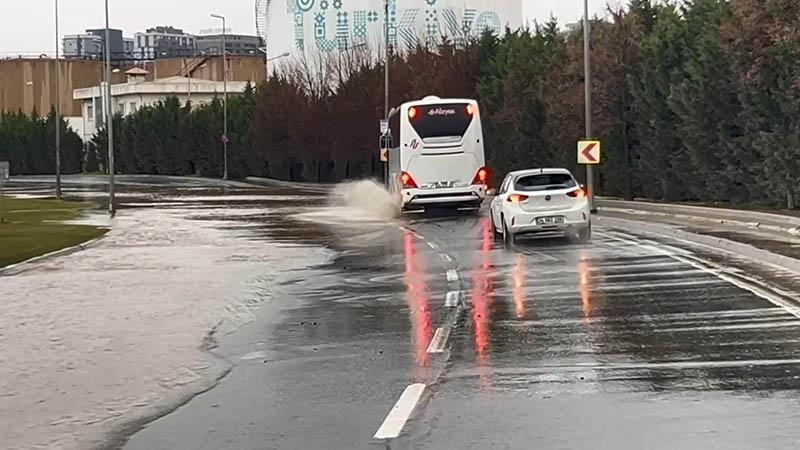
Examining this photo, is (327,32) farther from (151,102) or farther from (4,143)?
(4,143)

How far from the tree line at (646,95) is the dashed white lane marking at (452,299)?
538 inches

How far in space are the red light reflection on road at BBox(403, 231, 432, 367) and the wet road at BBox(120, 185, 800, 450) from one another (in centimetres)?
4

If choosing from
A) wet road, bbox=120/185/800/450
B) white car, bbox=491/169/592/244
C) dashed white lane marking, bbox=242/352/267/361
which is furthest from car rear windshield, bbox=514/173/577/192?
dashed white lane marking, bbox=242/352/267/361

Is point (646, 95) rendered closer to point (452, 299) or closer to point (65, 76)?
point (452, 299)

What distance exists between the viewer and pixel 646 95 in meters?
38.4

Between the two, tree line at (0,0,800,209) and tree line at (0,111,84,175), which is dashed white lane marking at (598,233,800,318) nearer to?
tree line at (0,0,800,209)

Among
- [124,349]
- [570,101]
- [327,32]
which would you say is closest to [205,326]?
[124,349]

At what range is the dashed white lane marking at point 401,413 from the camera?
806 centimetres

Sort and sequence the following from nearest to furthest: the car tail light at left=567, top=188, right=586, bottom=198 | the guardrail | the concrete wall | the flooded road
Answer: the flooded road, the car tail light at left=567, top=188, right=586, bottom=198, the guardrail, the concrete wall

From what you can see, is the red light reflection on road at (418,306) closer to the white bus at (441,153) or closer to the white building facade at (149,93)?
the white bus at (441,153)

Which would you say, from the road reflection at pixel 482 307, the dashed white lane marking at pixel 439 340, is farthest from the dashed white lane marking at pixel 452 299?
the dashed white lane marking at pixel 439 340

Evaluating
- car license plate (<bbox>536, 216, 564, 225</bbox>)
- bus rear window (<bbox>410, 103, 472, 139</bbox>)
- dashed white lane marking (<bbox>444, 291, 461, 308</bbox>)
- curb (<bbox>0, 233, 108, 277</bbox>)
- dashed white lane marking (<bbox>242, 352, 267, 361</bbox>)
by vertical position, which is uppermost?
bus rear window (<bbox>410, 103, 472, 139</bbox>)

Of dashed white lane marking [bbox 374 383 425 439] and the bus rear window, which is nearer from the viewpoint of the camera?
dashed white lane marking [bbox 374 383 425 439]

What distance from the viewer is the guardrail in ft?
84.3
